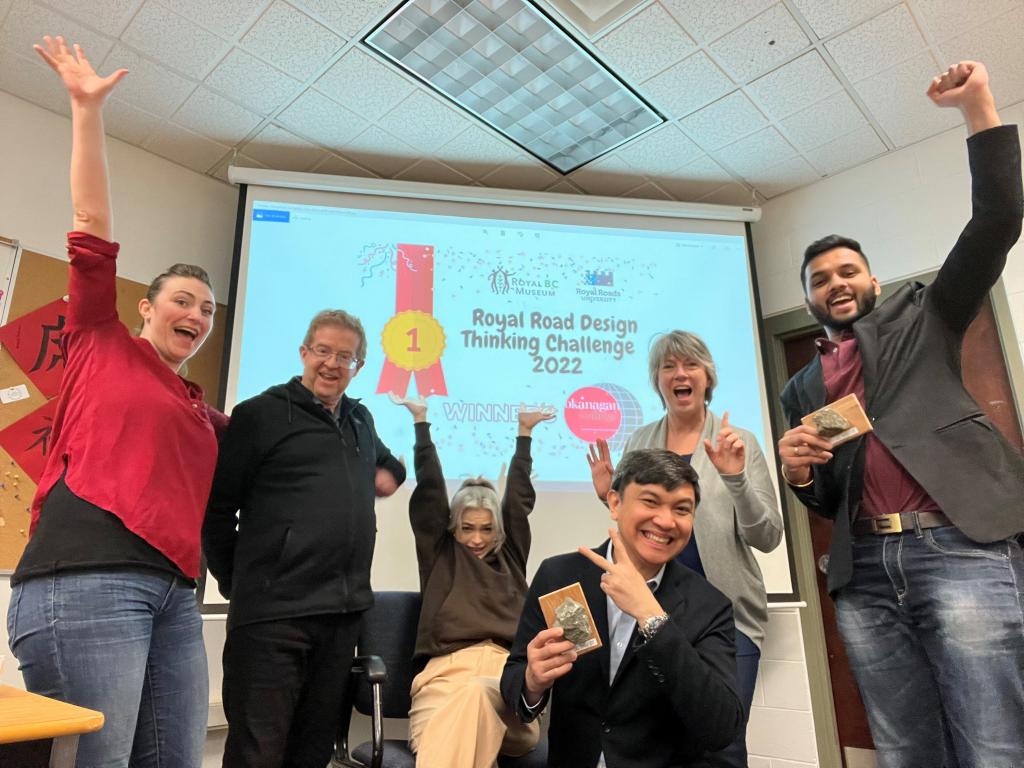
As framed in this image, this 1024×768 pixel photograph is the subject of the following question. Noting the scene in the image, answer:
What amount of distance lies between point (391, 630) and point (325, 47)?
7.59 feet

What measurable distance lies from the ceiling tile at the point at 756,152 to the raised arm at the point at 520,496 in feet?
5.94

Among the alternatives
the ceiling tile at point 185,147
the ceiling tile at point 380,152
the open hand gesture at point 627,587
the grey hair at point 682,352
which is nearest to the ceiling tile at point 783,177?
the ceiling tile at point 380,152

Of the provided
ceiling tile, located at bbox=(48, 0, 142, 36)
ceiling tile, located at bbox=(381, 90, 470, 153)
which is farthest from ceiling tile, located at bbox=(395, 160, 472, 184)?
ceiling tile, located at bbox=(48, 0, 142, 36)

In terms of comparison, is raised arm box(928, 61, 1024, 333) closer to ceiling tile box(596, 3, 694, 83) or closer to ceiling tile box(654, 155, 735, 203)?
ceiling tile box(596, 3, 694, 83)

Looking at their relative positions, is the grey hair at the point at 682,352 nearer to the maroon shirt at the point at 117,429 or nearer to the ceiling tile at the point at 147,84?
the maroon shirt at the point at 117,429

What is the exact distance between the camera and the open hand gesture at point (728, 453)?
65.8 inches

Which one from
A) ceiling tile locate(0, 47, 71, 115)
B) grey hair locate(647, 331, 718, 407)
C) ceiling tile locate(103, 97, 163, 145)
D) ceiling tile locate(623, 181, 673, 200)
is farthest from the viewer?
ceiling tile locate(623, 181, 673, 200)

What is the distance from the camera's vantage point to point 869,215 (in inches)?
136

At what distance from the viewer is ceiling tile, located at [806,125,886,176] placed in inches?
131

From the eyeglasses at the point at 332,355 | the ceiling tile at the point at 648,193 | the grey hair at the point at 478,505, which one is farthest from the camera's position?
the ceiling tile at the point at 648,193

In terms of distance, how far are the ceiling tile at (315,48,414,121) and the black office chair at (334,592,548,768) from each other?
7.03 ft

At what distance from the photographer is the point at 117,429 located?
4.40 feet

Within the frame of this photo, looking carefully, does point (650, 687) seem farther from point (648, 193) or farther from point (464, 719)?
point (648, 193)

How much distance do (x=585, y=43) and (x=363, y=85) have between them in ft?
3.22
